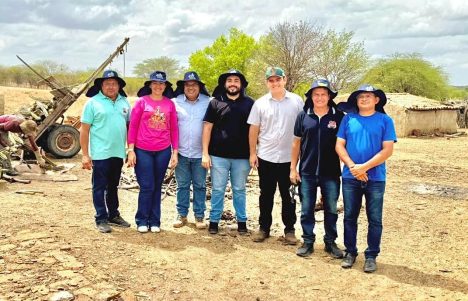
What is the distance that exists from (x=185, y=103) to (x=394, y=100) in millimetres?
21147

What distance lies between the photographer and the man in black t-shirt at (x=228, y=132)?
211 inches

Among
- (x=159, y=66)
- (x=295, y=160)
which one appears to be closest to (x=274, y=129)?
(x=295, y=160)

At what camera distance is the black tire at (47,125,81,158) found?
12.4m

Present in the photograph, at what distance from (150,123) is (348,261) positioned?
2581 mm

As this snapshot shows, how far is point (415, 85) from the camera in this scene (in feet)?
123

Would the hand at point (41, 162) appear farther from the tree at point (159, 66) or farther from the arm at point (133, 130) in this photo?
the tree at point (159, 66)

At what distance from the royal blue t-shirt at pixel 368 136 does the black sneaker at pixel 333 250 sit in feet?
3.08

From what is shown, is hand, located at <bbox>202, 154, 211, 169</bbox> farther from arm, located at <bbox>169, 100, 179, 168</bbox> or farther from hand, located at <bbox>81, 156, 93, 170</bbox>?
hand, located at <bbox>81, 156, 93, 170</bbox>

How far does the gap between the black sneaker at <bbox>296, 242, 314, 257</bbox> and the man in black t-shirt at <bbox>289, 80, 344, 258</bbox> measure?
23cm

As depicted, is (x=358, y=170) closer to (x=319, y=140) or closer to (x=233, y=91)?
(x=319, y=140)

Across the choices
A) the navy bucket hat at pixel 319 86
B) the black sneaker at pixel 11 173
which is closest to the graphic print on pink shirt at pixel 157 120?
the navy bucket hat at pixel 319 86

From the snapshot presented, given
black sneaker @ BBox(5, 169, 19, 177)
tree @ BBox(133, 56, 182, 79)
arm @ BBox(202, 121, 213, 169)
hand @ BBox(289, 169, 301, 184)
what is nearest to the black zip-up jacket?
hand @ BBox(289, 169, 301, 184)

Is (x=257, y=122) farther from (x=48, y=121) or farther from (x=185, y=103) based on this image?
(x=48, y=121)

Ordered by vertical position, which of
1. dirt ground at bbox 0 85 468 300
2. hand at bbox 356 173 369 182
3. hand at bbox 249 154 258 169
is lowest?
dirt ground at bbox 0 85 468 300
